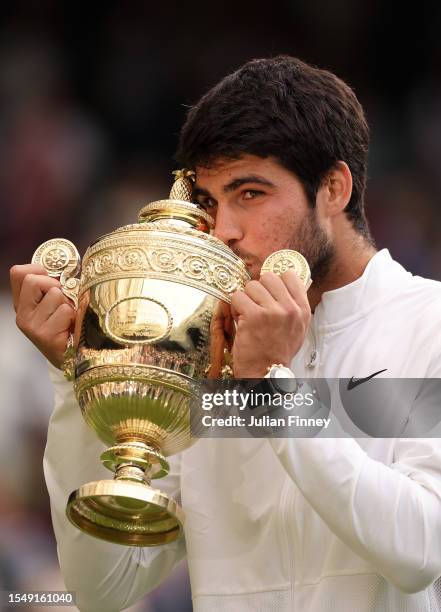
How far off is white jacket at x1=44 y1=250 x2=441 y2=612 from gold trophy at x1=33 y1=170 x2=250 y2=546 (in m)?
0.24

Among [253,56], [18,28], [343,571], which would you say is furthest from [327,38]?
[343,571]

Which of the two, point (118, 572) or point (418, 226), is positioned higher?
point (418, 226)

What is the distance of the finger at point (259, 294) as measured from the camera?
7.89 feet

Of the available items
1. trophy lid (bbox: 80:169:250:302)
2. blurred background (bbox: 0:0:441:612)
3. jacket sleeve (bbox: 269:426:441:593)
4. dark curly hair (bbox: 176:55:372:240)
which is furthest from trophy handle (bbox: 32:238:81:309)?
blurred background (bbox: 0:0:441:612)

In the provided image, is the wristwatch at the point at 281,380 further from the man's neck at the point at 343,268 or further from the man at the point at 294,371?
the man's neck at the point at 343,268

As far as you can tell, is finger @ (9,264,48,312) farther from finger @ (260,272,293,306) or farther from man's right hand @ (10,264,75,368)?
finger @ (260,272,293,306)

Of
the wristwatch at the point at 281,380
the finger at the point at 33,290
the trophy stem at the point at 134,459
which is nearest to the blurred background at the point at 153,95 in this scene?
the finger at the point at 33,290

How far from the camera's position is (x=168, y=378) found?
242 cm

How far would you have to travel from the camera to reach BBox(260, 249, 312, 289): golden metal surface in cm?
251

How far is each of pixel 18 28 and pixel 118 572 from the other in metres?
4.00

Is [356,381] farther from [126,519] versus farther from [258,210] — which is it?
[126,519]

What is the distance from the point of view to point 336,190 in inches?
123

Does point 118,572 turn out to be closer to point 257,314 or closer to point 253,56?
point 257,314

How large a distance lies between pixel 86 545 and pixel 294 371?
611mm
